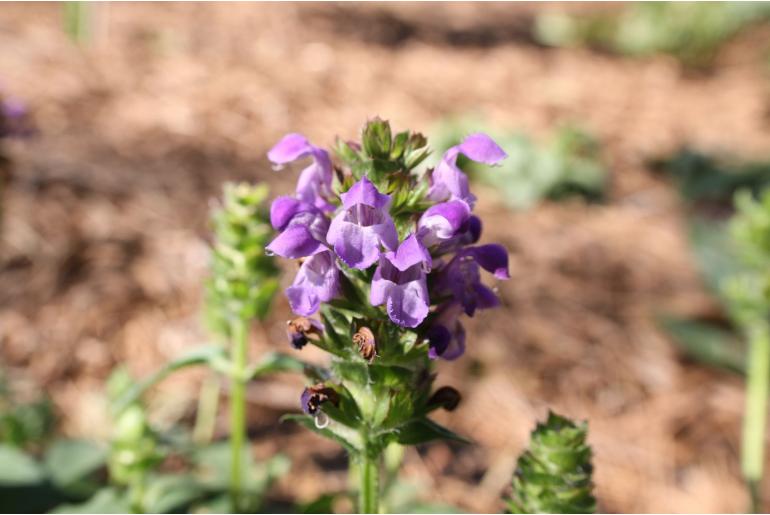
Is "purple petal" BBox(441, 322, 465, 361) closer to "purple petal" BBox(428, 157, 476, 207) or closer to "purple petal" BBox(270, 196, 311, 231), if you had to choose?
"purple petal" BBox(428, 157, 476, 207)

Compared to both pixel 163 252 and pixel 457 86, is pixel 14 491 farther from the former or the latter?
pixel 457 86

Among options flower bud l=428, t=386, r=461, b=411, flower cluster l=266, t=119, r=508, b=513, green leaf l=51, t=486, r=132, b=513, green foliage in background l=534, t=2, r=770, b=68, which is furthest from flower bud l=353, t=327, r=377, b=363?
green foliage in background l=534, t=2, r=770, b=68

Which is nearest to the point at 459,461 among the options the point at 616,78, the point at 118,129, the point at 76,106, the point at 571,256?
the point at 571,256

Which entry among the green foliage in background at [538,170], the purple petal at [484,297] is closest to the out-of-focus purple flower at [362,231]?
the purple petal at [484,297]

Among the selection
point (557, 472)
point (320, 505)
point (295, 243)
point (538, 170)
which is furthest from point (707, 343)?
point (295, 243)

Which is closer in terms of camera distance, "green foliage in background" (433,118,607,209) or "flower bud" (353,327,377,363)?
"flower bud" (353,327,377,363)

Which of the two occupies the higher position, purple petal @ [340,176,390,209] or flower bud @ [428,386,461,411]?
purple petal @ [340,176,390,209]
